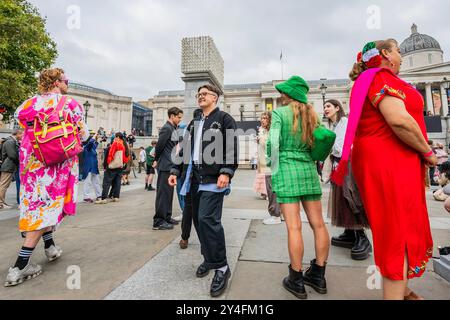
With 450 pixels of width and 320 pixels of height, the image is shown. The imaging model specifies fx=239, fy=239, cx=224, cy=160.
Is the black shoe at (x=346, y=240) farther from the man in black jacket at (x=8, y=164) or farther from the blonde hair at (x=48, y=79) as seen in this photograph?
the man in black jacket at (x=8, y=164)

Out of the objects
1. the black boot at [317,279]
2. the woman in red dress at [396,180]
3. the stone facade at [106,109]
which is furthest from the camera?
the stone facade at [106,109]

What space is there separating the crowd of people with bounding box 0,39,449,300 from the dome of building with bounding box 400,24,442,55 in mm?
72232

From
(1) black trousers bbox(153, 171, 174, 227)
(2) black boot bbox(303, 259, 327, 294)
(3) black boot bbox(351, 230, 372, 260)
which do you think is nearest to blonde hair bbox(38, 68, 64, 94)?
(1) black trousers bbox(153, 171, 174, 227)

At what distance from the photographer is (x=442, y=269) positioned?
2.14 m

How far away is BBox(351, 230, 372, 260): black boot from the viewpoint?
2.67 meters

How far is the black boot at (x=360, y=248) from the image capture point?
8.76 ft

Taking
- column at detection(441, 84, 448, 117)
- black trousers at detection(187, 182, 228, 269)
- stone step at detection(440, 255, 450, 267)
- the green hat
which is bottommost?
stone step at detection(440, 255, 450, 267)

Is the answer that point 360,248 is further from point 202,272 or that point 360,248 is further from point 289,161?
point 202,272

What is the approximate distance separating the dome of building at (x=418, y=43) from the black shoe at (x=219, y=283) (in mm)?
73265

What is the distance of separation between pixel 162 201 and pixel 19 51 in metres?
19.1

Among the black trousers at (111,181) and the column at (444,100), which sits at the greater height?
the column at (444,100)

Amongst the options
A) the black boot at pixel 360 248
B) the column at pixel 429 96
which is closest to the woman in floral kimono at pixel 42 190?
the black boot at pixel 360 248

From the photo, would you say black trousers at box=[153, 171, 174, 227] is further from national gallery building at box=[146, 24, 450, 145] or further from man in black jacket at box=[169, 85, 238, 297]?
national gallery building at box=[146, 24, 450, 145]

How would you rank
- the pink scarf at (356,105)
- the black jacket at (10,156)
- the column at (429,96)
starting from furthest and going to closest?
1. the column at (429,96)
2. the black jacket at (10,156)
3. the pink scarf at (356,105)
